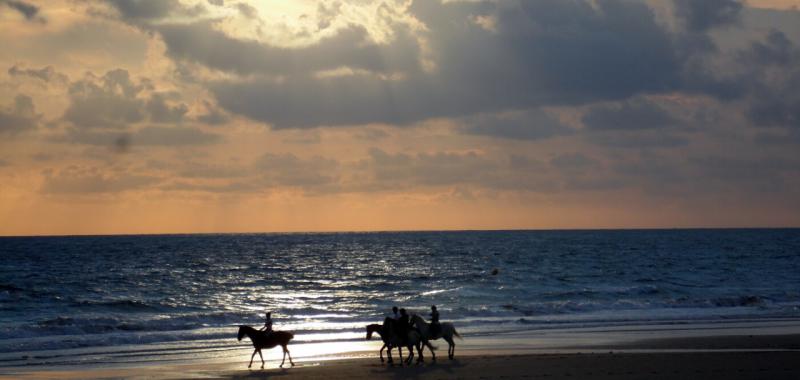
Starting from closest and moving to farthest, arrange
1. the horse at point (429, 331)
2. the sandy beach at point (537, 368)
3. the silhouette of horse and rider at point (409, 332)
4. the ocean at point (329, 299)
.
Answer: the sandy beach at point (537, 368) → the silhouette of horse and rider at point (409, 332) → the horse at point (429, 331) → the ocean at point (329, 299)

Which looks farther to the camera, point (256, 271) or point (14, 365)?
point (256, 271)

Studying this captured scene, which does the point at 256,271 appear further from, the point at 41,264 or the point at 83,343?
the point at 83,343

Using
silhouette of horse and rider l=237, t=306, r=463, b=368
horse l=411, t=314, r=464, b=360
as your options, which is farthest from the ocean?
horse l=411, t=314, r=464, b=360

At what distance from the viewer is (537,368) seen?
22.0 meters

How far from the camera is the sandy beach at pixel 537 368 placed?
69.0ft

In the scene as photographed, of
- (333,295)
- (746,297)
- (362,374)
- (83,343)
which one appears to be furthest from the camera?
(333,295)

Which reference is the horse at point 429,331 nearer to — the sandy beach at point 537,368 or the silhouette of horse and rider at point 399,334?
the silhouette of horse and rider at point 399,334

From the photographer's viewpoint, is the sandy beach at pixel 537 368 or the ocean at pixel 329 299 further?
the ocean at pixel 329 299

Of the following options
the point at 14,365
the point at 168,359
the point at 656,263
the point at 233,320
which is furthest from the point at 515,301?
the point at 656,263

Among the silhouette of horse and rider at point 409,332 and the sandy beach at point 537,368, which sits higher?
the silhouette of horse and rider at point 409,332

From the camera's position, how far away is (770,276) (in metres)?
70.2

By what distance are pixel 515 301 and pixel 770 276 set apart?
30456 millimetres

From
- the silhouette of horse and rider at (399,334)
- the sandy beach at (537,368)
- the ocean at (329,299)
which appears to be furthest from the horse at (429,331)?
the ocean at (329,299)

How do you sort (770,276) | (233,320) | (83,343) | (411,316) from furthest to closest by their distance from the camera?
(770,276), (233,320), (83,343), (411,316)
